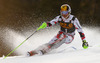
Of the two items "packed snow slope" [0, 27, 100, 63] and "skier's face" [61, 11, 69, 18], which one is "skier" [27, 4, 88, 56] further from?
"packed snow slope" [0, 27, 100, 63]

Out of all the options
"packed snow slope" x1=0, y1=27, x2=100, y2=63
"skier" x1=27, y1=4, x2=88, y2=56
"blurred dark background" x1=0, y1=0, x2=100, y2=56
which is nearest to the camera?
"packed snow slope" x1=0, y1=27, x2=100, y2=63

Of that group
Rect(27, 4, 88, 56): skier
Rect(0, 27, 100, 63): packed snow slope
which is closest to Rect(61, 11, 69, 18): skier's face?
Rect(27, 4, 88, 56): skier

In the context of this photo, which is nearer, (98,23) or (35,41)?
(35,41)

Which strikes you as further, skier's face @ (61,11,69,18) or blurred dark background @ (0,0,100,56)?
blurred dark background @ (0,0,100,56)

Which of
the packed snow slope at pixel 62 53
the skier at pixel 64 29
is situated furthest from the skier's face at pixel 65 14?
the packed snow slope at pixel 62 53

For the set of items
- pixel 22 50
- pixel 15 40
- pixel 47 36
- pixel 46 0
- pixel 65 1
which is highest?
pixel 46 0

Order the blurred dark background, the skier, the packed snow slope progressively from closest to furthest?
the packed snow slope
the skier
the blurred dark background

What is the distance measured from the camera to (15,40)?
16.7 ft

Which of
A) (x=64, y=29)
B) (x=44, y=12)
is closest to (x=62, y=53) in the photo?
(x=64, y=29)

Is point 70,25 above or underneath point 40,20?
underneath

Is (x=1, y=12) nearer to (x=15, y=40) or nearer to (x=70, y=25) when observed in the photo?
(x=15, y=40)

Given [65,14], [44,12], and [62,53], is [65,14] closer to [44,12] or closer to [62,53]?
[62,53]

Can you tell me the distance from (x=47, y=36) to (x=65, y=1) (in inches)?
218

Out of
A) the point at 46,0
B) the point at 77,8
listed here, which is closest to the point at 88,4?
the point at 77,8
